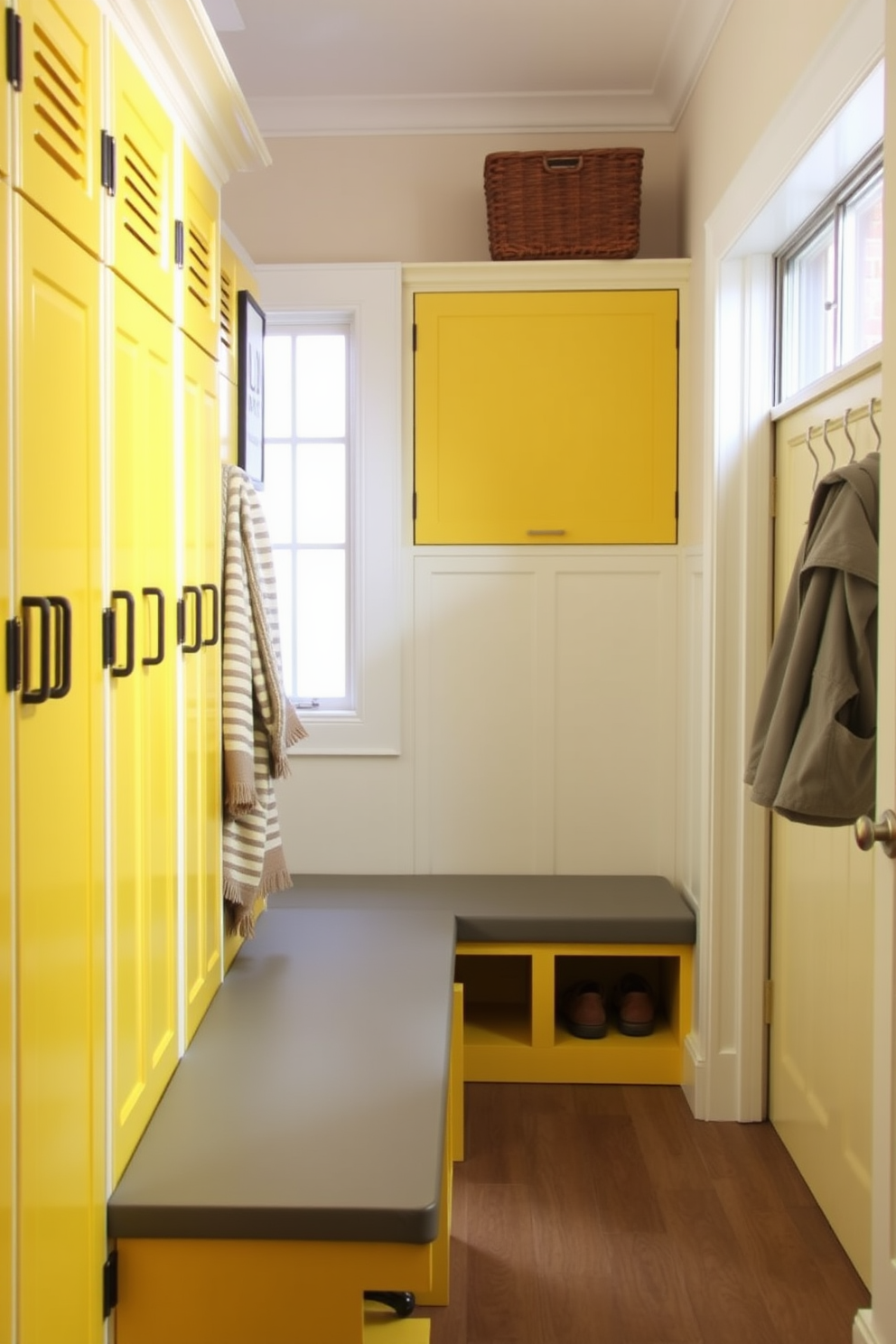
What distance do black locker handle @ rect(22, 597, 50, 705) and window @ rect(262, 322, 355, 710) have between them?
95.8 inches

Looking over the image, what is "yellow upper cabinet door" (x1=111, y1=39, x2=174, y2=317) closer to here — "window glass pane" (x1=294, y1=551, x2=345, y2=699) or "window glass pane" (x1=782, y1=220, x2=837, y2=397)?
"window glass pane" (x1=782, y1=220, x2=837, y2=397)

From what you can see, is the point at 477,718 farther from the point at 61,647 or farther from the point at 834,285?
the point at 61,647

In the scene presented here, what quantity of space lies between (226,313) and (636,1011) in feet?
7.13

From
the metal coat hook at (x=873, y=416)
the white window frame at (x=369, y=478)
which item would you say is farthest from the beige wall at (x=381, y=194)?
the metal coat hook at (x=873, y=416)

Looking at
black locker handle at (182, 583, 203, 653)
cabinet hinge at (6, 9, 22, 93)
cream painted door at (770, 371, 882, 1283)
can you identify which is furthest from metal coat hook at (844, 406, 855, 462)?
cabinet hinge at (6, 9, 22, 93)

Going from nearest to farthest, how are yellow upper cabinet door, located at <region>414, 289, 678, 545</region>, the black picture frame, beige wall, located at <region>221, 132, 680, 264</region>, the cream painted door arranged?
the cream painted door, the black picture frame, yellow upper cabinet door, located at <region>414, 289, 678, 545</region>, beige wall, located at <region>221, 132, 680, 264</region>

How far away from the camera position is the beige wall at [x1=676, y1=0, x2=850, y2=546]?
7.59ft

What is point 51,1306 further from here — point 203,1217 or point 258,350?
point 258,350

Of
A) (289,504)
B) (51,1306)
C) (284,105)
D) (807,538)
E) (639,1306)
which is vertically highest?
(284,105)

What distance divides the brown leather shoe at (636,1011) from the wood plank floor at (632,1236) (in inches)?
8.9

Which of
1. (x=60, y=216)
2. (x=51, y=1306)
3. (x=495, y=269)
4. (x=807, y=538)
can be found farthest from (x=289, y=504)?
(x=51, y=1306)

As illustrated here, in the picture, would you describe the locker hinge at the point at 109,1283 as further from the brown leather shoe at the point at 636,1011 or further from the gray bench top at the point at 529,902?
the brown leather shoe at the point at 636,1011

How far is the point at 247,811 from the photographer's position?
259cm

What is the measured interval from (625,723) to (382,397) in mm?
1224
